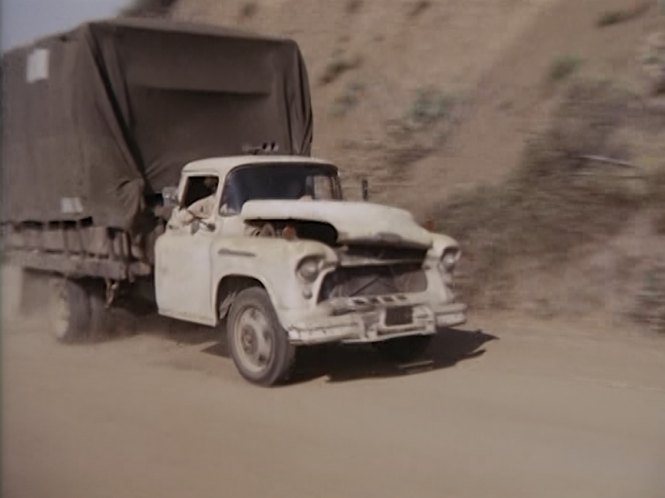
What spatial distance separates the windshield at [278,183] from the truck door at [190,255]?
0.16m

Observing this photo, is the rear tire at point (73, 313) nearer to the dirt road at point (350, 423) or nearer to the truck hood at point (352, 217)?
the dirt road at point (350, 423)

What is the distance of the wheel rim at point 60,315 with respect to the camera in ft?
36.2

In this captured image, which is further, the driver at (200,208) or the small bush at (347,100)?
the small bush at (347,100)

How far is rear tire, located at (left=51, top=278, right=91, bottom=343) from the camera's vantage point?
429 inches

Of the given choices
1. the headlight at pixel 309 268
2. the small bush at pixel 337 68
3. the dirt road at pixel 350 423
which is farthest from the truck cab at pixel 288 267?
the small bush at pixel 337 68

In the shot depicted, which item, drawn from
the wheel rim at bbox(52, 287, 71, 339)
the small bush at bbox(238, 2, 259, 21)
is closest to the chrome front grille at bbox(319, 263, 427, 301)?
the wheel rim at bbox(52, 287, 71, 339)

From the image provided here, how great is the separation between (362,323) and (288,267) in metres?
A: 0.74

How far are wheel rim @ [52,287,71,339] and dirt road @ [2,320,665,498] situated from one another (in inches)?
28.3

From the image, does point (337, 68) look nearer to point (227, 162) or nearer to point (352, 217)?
point (227, 162)

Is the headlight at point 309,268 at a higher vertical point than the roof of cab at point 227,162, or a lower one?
lower

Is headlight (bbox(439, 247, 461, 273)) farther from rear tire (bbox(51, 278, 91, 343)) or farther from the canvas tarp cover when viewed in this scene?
rear tire (bbox(51, 278, 91, 343))

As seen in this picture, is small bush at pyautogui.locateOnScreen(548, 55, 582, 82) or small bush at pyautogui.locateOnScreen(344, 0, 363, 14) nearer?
small bush at pyautogui.locateOnScreen(548, 55, 582, 82)

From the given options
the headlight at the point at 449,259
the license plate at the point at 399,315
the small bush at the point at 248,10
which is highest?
the small bush at the point at 248,10

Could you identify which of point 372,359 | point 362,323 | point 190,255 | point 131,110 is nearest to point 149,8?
point 131,110
